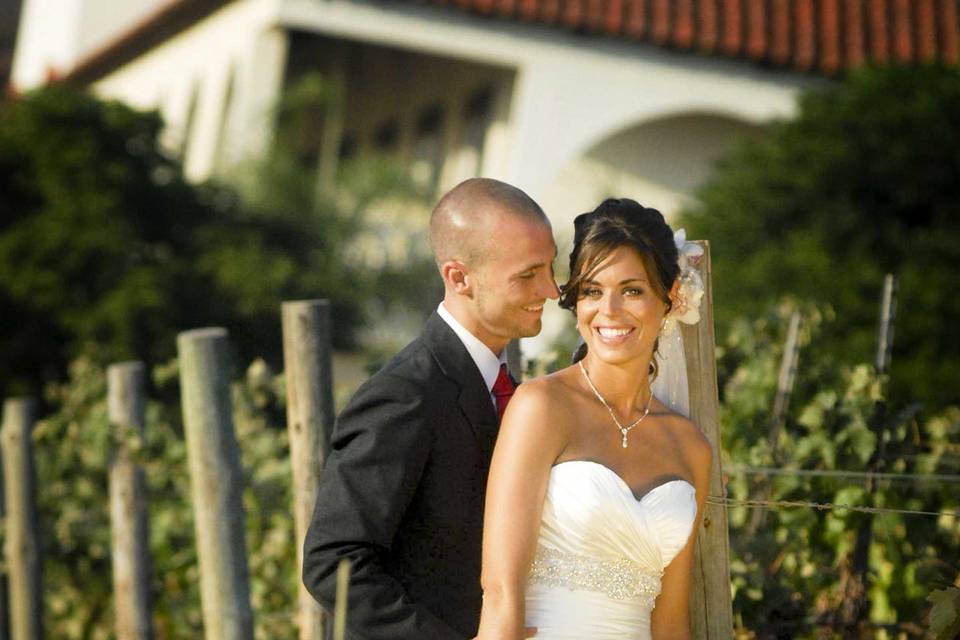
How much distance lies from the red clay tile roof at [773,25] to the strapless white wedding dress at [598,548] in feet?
36.6

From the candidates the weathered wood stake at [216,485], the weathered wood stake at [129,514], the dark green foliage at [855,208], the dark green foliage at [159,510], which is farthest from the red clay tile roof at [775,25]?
the weathered wood stake at [216,485]

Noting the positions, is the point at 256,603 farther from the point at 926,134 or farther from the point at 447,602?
the point at 926,134

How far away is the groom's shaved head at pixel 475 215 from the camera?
11.6 ft

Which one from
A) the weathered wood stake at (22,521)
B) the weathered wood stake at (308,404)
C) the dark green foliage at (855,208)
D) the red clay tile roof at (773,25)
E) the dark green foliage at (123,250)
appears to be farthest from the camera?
the red clay tile roof at (773,25)

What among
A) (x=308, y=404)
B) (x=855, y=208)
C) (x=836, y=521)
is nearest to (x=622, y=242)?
(x=308, y=404)

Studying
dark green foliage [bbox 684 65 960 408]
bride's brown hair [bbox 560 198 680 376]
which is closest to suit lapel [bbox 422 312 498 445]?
bride's brown hair [bbox 560 198 680 376]

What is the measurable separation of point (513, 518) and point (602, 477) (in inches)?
8.1

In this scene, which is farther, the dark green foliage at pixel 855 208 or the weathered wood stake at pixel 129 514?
the dark green foliage at pixel 855 208

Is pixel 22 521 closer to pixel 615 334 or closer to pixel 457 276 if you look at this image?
pixel 457 276

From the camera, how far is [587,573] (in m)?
3.56

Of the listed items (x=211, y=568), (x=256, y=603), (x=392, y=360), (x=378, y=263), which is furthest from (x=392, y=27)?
(x=392, y=360)

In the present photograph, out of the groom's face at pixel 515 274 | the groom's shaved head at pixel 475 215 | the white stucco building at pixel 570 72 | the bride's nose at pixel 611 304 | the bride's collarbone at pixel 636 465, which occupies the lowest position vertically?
the bride's collarbone at pixel 636 465

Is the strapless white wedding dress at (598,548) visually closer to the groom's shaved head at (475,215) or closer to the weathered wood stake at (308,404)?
the groom's shaved head at (475,215)

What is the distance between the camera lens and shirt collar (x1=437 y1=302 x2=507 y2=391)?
11.9 ft
